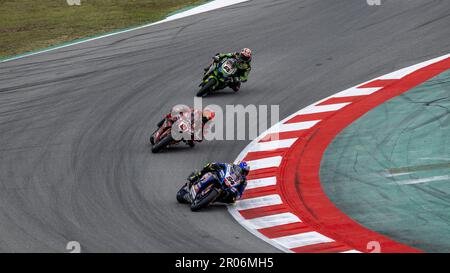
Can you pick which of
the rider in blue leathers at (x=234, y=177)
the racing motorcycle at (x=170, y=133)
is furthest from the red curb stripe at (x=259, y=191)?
the racing motorcycle at (x=170, y=133)

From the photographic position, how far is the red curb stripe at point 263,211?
53.9 ft

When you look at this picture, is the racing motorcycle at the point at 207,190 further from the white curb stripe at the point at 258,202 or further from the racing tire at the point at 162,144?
the racing tire at the point at 162,144

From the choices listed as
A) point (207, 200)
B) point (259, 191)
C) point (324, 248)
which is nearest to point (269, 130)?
point (259, 191)

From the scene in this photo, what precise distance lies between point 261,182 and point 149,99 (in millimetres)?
6412

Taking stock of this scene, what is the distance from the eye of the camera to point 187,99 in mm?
23453

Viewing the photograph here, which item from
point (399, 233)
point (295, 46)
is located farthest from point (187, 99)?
point (399, 233)

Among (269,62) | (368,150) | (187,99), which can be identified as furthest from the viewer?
(269,62)

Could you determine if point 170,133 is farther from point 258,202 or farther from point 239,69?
point 239,69

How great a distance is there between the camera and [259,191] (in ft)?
57.8

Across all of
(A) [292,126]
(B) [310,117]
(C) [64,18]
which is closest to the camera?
(A) [292,126]

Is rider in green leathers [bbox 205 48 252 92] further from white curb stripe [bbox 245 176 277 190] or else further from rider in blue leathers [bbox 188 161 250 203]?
rider in blue leathers [bbox 188 161 250 203]

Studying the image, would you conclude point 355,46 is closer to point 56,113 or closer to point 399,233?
point 56,113

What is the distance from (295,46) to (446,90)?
594cm
